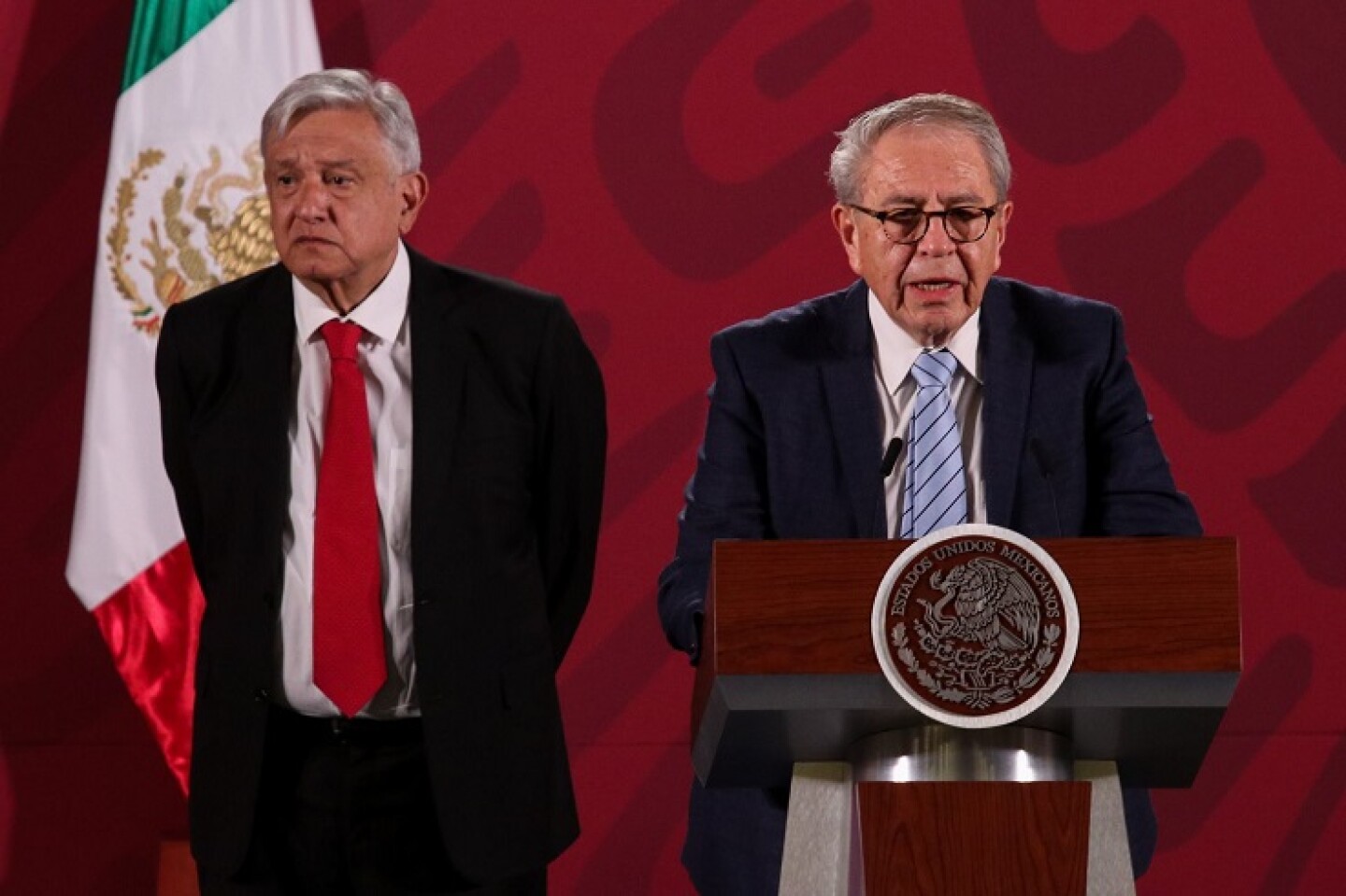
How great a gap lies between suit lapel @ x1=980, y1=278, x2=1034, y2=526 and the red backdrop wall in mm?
1422

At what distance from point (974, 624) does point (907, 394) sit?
66 cm

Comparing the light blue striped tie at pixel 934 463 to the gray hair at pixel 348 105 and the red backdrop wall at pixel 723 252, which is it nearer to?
the gray hair at pixel 348 105

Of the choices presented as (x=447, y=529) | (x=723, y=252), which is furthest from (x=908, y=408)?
(x=723, y=252)

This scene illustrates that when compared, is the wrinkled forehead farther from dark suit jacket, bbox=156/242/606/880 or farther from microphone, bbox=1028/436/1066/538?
dark suit jacket, bbox=156/242/606/880

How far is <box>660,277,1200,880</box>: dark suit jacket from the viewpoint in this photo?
7.54 ft

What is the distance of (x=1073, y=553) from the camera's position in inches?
70.2

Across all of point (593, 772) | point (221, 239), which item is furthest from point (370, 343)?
point (593, 772)

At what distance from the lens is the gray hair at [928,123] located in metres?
2.36

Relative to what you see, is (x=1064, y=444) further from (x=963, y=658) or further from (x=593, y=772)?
(x=593, y=772)

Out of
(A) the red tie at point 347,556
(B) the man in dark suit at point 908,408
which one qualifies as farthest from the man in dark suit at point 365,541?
(B) the man in dark suit at point 908,408

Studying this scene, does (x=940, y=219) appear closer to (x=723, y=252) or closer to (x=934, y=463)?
(x=934, y=463)

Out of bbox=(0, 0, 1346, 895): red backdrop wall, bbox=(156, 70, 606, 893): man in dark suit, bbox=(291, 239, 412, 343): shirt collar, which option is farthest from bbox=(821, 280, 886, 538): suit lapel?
bbox=(0, 0, 1346, 895): red backdrop wall

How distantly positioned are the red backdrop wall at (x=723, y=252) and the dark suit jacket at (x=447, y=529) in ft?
3.56

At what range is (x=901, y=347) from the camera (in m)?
2.41
